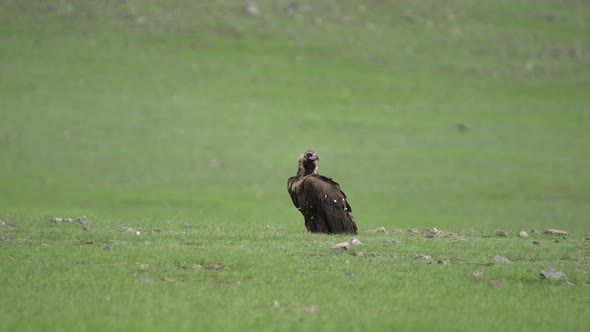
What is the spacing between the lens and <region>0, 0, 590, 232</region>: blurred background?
42.2m

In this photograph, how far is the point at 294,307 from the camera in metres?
12.0

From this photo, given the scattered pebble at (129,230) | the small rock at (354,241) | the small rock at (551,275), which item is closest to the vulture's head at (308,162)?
the small rock at (354,241)

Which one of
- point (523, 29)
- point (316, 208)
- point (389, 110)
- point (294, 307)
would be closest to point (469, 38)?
point (523, 29)

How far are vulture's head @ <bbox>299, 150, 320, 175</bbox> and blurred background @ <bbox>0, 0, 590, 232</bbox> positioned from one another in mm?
11980

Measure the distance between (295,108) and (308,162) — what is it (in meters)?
39.3

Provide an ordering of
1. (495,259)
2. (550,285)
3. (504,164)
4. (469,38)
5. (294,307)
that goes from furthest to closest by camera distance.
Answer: (469,38), (504,164), (495,259), (550,285), (294,307)

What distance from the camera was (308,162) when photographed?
17.6 m

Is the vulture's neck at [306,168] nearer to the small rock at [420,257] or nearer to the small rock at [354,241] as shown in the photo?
the small rock at [354,241]

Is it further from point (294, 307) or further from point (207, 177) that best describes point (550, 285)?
point (207, 177)

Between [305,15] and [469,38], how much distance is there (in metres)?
12.1

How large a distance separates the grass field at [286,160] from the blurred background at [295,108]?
0.19 m

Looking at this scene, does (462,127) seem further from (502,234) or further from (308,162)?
(308,162)

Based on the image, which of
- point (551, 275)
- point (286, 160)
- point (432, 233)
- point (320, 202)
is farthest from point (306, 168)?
point (286, 160)

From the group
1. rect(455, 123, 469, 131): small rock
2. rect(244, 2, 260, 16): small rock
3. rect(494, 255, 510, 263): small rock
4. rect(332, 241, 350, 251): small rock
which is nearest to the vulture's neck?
rect(332, 241, 350, 251): small rock
